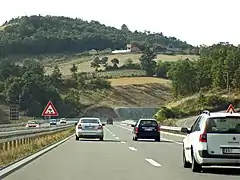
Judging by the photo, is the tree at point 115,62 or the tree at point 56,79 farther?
the tree at point 115,62

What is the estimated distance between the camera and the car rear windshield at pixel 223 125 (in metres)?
17.0

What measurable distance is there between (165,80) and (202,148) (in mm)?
159225

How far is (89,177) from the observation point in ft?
53.0

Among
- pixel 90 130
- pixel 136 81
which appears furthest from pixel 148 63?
pixel 90 130

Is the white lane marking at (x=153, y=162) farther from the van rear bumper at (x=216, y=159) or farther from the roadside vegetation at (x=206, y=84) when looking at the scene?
the roadside vegetation at (x=206, y=84)

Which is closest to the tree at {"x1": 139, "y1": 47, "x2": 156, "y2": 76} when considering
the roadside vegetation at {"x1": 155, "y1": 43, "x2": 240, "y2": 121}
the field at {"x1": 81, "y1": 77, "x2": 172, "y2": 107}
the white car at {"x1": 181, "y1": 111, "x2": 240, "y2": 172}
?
the field at {"x1": 81, "y1": 77, "x2": 172, "y2": 107}

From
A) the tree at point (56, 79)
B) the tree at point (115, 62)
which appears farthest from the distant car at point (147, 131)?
the tree at point (115, 62)

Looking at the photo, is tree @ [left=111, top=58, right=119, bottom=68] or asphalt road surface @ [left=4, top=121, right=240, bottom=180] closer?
asphalt road surface @ [left=4, top=121, right=240, bottom=180]

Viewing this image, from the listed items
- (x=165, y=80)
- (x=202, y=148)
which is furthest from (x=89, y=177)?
(x=165, y=80)

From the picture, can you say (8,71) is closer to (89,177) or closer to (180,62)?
(180,62)

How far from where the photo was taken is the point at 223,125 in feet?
57.7

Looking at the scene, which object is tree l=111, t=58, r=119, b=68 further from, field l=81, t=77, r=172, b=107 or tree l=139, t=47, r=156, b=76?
field l=81, t=77, r=172, b=107

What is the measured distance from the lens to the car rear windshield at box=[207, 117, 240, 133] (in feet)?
55.7

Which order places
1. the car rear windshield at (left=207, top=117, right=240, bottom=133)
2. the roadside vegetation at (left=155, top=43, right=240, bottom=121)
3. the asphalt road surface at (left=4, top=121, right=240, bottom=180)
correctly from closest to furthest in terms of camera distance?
the asphalt road surface at (left=4, top=121, right=240, bottom=180) < the car rear windshield at (left=207, top=117, right=240, bottom=133) < the roadside vegetation at (left=155, top=43, right=240, bottom=121)
